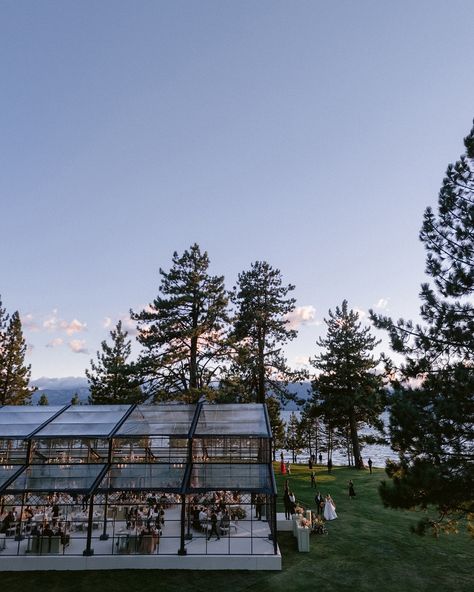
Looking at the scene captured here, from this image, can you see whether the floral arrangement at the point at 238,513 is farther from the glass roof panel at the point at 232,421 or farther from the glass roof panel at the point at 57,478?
the glass roof panel at the point at 57,478

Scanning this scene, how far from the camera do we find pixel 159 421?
19.8 meters

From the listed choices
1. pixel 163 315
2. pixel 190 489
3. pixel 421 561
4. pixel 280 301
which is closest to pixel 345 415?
pixel 280 301

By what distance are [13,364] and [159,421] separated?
29.6 m

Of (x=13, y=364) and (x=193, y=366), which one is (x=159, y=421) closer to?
(x=193, y=366)

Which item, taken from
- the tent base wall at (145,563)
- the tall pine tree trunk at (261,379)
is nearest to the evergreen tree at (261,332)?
the tall pine tree trunk at (261,379)

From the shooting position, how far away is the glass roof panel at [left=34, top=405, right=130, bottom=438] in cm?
1856

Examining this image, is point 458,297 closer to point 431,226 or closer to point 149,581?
point 431,226

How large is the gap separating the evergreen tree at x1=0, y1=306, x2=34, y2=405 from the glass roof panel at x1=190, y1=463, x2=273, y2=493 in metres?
32.1

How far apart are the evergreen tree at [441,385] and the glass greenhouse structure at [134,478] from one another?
5865 mm

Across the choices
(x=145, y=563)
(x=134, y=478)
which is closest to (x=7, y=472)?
(x=134, y=478)

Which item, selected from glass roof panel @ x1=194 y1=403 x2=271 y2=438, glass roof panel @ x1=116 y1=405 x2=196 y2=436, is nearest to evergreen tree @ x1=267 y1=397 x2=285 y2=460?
glass roof panel @ x1=194 y1=403 x2=271 y2=438

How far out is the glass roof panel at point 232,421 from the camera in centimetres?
1823

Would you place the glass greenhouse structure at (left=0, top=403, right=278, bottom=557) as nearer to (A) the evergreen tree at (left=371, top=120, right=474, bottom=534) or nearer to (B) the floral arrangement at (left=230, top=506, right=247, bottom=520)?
(B) the floral arrangement at (left=230, top=506, right=247, bottom=520)

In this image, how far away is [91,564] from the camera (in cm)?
1591
